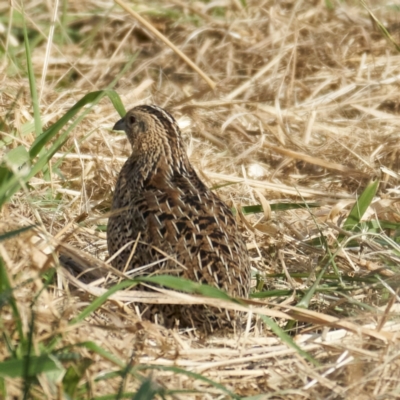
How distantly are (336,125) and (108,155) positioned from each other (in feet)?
5.82

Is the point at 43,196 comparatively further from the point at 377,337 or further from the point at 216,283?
the point at 377,337

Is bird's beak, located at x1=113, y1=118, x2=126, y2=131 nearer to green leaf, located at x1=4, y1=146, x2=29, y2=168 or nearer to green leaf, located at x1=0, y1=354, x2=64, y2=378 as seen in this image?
green leaf, located at x1=4, y1=146, x2=29, y2=168

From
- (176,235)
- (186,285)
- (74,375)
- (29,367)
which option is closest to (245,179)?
(176,235)

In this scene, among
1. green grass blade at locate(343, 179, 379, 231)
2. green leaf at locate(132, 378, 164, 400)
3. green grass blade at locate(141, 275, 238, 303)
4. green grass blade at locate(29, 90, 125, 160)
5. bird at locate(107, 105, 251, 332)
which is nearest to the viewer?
green leaf at locate(132, 378, 164, 400)

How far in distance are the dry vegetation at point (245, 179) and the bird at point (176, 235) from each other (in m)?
0.15

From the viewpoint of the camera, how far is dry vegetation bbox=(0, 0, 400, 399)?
3500 millimetres

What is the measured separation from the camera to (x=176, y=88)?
7.54 meters

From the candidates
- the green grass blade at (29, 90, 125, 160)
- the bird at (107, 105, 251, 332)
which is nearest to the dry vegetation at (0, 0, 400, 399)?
the bird at (107, 105, 251, 332)

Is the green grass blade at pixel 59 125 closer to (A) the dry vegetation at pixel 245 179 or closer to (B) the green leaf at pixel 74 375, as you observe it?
(A) the dry vegetation at pixel 245 179

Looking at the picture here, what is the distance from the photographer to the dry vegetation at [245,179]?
3.50 m

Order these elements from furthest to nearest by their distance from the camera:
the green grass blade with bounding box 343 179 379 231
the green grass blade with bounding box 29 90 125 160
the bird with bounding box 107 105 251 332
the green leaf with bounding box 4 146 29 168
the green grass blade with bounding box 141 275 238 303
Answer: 1. the green grass blade with bounding box 343 179 379 231
2. the green leaf with bounding box 4 146 29 168
3. the green grass blade with bounding box 29 90 125 160
4. the bird with bounding box 107 105 251 332
5. the green grass blade with bounding box 141 275 238 303

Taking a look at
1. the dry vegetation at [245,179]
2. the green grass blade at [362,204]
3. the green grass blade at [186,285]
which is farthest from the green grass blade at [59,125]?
the green grass blade at [362,204]

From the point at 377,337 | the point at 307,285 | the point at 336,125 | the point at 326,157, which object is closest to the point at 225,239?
the point at 307,285

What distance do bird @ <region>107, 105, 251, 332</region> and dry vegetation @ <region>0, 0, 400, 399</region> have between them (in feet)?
0.48
